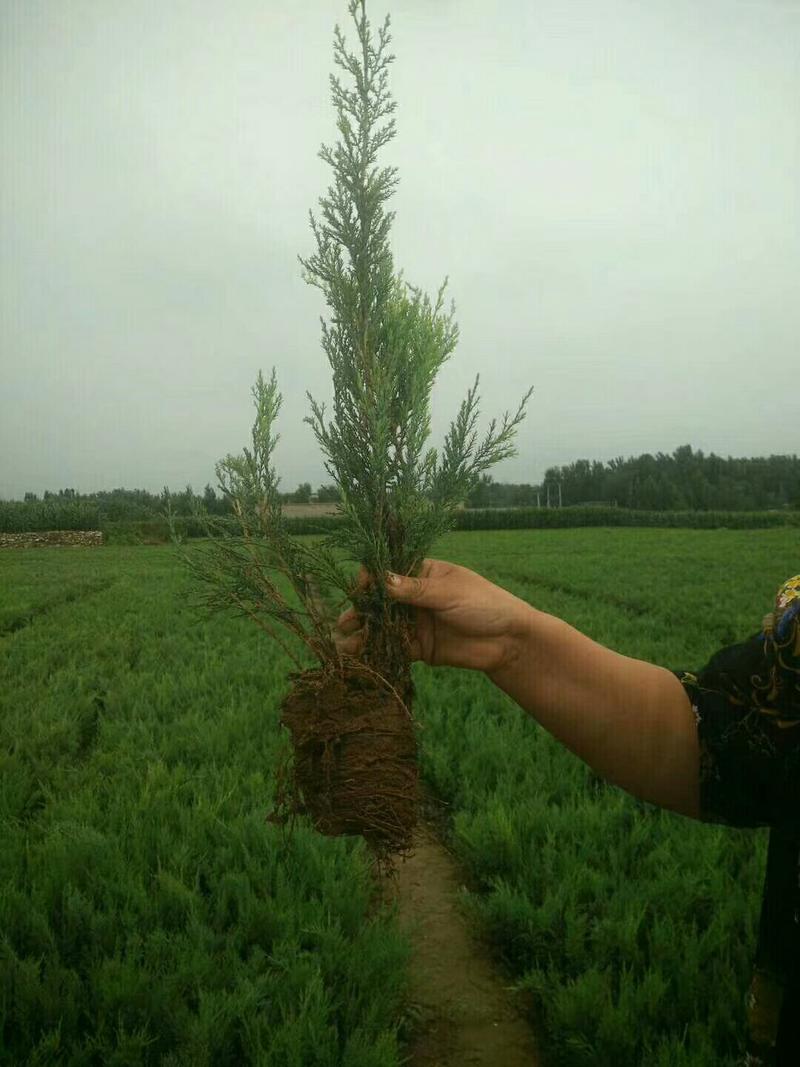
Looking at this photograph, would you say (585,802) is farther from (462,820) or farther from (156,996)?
(156,996)

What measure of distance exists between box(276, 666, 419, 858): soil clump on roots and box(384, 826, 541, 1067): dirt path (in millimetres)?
488

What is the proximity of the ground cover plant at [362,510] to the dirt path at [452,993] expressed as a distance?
634 mm

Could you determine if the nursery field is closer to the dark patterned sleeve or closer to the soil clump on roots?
the soil clump on roots

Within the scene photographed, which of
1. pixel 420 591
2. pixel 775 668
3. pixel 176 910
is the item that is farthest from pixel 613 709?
pixel 176 910

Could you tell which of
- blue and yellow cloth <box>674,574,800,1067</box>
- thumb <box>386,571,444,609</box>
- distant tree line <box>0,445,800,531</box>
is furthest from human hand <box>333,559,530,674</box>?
distant tree line <box>0,445,800,531</box>

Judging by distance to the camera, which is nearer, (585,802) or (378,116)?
(378,116)

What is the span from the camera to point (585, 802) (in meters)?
4.51

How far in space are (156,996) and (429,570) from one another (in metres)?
2.11

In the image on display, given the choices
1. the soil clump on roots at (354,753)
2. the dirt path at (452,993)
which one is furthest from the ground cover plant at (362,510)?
the dirt path at (452,993)

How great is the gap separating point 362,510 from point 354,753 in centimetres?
90

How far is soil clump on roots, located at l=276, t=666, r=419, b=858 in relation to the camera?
2.37 m

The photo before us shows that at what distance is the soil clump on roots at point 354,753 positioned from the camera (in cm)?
237

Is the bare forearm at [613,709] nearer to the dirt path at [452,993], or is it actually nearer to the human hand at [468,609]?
the human hand at [468,609]

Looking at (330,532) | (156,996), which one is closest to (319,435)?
(330,532)
